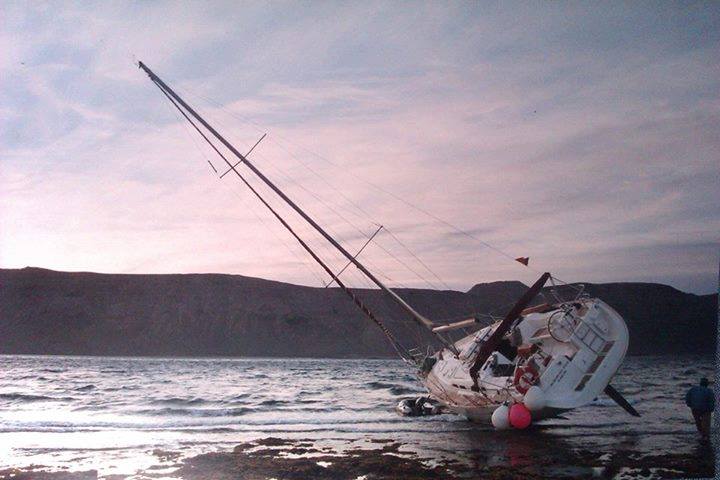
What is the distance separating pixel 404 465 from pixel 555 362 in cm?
576

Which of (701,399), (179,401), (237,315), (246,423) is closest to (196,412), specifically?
(246,423)

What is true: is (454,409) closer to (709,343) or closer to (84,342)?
(84,342)

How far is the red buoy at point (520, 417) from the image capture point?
17.7 m

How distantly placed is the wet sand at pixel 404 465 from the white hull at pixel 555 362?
1.63 meters

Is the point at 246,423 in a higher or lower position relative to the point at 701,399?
lower

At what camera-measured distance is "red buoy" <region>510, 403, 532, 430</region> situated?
58.2 ft

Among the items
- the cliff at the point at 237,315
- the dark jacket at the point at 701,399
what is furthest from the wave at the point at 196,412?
the cliff at the point at 237,315

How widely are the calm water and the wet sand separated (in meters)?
0.67

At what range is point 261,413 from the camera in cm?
2903

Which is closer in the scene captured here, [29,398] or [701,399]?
[701,399]

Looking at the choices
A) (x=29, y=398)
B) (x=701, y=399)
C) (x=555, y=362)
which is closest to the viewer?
(x=701, y=399)

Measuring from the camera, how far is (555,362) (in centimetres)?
1834

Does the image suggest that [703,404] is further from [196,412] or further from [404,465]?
[196,412]

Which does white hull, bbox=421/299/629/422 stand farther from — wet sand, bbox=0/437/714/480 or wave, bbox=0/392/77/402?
wave, bbox=0/392/77/402
